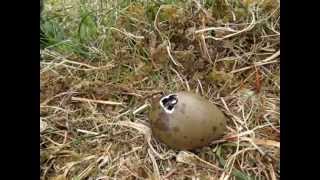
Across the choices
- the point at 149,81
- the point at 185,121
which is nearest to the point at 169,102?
the point at 185,121

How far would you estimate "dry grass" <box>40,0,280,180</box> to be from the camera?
182cm

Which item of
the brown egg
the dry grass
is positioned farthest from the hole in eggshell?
the dry grass

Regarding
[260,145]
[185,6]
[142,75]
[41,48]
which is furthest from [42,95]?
[260,145]

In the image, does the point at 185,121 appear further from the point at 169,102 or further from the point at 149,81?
the point at 149,81

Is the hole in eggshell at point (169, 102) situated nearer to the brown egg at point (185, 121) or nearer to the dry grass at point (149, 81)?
the brown egg at point (185, 121)

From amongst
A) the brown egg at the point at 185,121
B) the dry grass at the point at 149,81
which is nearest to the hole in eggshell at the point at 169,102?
the brown egg at the point at 185,121

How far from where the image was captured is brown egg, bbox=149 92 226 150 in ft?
5.71

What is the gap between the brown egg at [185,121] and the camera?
174cm

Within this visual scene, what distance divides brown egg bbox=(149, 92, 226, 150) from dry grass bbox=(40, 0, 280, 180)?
0.05 meters

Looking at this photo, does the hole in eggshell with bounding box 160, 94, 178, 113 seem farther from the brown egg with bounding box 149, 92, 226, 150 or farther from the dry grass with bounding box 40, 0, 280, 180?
the dry grass with bounding box 40, 0, 280, 180

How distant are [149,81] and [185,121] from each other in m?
0.28

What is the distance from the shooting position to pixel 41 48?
2000mm

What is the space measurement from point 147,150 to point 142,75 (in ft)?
0.89

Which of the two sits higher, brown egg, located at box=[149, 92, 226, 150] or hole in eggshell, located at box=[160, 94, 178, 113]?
hole in eggshell, located at box=[160, 94, 178, 113]
